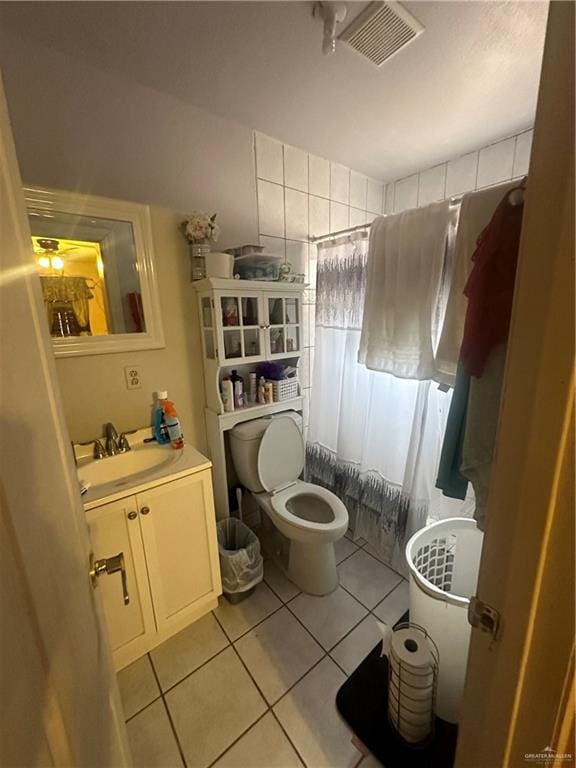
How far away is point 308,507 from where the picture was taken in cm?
179

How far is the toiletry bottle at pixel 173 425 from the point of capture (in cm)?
145

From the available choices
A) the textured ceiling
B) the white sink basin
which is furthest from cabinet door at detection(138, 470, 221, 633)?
the textured ceiling

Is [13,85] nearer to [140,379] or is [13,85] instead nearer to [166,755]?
[140,379]

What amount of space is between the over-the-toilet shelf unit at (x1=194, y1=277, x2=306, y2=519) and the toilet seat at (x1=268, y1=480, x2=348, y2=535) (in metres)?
0.32

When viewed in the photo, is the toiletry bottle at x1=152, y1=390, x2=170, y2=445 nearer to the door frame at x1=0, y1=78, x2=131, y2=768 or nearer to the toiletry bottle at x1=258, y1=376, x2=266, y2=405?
the toiletry bottle at x1=258, y1=376, x2=266, y2=405

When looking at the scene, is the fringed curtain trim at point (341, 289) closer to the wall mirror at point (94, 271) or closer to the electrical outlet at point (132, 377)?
the wall mirror at point (94, 271)

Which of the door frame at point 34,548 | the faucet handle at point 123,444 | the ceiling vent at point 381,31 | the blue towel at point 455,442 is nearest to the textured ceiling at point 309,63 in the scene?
the ceiling vent at point 381,31

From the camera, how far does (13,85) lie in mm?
1043

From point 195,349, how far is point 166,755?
153 centimetres

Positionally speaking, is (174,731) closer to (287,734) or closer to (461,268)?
(287,734)

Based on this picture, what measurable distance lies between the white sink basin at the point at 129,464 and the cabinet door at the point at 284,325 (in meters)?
0.72

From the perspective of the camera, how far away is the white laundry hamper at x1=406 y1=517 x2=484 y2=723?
981 mm

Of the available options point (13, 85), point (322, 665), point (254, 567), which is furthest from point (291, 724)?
point (13, 85)

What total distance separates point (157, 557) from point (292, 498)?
720 mm
